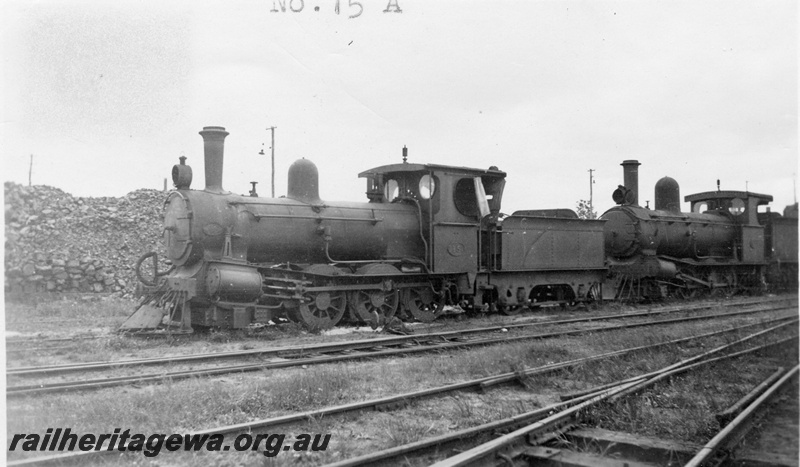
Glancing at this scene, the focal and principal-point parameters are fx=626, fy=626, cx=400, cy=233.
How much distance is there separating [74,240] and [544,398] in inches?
639

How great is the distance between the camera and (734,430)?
4781 millimetres

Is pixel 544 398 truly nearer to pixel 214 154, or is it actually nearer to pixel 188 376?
pixel 188 376

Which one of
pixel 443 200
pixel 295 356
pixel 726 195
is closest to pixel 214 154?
pixel 295 356

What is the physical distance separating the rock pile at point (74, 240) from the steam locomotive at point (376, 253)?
1.40m

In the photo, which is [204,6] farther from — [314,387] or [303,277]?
[303,277]

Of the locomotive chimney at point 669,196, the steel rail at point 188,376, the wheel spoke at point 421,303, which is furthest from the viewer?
the locomotive chimney at point 669,196

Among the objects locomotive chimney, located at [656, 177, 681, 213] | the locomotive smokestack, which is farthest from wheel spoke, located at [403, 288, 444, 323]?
locomotive chimney, located at [656, 177, 681, 213]

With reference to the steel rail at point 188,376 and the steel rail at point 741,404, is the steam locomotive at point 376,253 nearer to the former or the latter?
the steel rail at point 188,376

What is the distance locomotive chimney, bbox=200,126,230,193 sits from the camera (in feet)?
36.7

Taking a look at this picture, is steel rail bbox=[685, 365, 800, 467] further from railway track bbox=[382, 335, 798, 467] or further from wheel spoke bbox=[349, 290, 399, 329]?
wheel spoke bbox=[349, 290, 399, 329]

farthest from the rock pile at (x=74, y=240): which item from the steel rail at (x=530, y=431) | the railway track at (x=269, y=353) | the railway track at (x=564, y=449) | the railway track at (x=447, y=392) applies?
the railway track at (x=564, y=449)

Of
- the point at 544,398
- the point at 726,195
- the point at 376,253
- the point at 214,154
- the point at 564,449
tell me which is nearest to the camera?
the point at 564,449

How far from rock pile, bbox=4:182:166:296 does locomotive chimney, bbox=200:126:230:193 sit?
5899 mm

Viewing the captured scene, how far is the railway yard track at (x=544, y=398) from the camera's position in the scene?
4.53 metres
